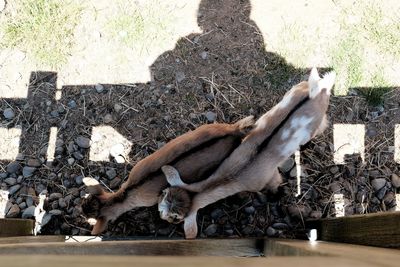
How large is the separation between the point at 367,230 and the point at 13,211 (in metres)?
2.99

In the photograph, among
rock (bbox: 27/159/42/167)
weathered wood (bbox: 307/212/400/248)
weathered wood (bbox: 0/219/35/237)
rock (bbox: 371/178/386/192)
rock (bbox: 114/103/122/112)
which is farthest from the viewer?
rock (bbox: 114/103/122/112)

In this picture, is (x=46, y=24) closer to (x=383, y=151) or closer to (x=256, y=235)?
(x=256, y=235)

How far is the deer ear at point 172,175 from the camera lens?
3611 millimetres

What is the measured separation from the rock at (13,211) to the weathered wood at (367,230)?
259 centimetres

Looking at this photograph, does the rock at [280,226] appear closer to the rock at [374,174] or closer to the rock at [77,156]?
the rock at [374,174]

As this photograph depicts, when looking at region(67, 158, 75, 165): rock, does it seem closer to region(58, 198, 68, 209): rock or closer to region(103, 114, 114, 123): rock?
region(58, 198, 68, 209): rock

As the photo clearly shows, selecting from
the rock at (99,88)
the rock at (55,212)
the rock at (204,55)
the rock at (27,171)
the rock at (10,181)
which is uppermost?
the rock at (204,55)

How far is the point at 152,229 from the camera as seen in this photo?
4.25 m

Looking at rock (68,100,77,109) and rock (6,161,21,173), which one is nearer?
rock (6,161,21,173)

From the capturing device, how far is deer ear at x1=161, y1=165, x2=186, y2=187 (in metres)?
3.61

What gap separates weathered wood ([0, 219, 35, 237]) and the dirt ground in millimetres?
259

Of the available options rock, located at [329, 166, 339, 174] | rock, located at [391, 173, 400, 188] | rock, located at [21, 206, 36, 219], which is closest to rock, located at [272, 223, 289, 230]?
rock, located at [329, 166, 339, 174]

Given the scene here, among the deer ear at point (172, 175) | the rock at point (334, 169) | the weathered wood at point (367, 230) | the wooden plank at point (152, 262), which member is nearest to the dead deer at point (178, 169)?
the deer ear at point (172, 175)

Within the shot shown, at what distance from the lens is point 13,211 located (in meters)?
4.30
